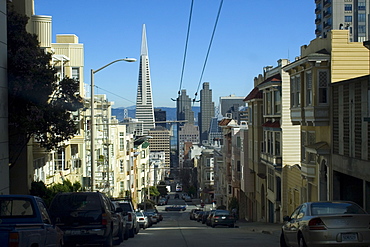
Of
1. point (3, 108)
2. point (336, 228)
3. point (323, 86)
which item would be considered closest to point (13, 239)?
point (336, 228)

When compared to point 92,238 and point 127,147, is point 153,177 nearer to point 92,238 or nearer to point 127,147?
point 127,147

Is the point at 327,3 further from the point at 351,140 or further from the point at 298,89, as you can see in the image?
the point at 351,140

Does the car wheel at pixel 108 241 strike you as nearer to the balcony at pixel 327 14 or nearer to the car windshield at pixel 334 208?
the car windshield at pixel 334 208

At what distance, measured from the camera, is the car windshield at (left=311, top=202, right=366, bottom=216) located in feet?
43.2

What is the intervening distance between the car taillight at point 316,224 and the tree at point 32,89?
1038 centimetres

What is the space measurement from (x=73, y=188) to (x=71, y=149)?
20.5 ft

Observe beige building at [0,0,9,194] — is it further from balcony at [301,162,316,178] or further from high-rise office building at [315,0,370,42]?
high-rise office building at [315,0,370,42]

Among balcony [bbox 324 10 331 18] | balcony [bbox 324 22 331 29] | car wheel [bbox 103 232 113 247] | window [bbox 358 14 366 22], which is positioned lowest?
car wheel [bbox 103 232 113 247]

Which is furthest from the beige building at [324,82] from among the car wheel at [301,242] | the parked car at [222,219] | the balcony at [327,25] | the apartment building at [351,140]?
the balcony at [327,25]

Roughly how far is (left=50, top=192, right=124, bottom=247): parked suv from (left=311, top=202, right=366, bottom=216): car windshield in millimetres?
5440

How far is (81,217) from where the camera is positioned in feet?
50.1

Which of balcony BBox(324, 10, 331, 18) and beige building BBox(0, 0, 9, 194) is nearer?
beige building BBox(0, 0, 9, 194)

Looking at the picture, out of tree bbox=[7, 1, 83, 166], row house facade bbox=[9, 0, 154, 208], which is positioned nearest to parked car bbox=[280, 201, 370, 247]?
tree bbox=[7, 1, 83, 166]

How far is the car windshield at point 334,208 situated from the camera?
13.2m
